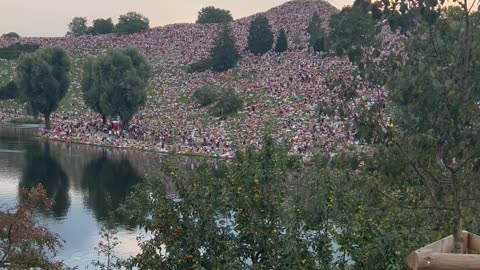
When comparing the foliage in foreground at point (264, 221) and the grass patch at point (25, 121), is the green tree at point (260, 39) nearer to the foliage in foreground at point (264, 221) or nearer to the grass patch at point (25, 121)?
the grass patch at point (25, 121)

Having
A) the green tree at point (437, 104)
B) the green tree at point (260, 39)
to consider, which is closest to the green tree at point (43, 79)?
the green tree at point (260, 39)

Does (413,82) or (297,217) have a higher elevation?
(413,82)

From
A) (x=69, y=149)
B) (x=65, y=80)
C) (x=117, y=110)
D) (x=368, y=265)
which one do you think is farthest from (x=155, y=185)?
(x=65, y=80)

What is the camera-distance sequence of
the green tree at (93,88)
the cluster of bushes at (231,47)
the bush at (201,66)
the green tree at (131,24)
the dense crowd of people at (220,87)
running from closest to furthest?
the dense crowd of people at (220,87)
the green tree at (93,88)
the cluster of bushes at (231,47)
the bush at (201,66)
the green tree at (131,24)

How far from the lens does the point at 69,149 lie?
74438 mm

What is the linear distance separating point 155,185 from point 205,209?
159 centimetres

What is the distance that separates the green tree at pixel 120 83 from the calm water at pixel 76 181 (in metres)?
10.2

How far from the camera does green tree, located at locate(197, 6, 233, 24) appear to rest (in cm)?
17138

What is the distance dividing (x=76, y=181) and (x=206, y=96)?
43631mm

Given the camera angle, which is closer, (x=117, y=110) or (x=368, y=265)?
(x=368, y=265)

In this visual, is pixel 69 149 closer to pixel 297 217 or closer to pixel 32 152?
pixel 32 152

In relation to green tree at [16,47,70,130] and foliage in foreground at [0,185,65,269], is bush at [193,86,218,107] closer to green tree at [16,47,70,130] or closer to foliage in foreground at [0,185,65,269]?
green tree at [16,47,70,130]

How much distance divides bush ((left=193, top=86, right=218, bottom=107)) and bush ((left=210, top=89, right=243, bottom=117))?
6.11m

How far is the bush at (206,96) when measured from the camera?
95.3m
